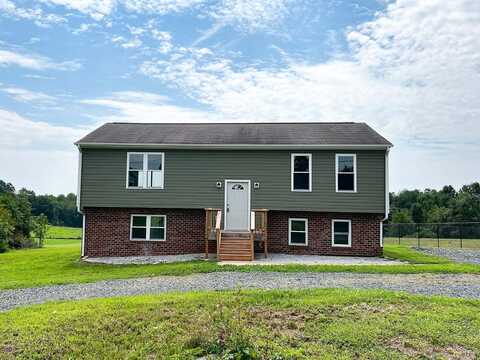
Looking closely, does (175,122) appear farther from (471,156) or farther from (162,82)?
(471,156)

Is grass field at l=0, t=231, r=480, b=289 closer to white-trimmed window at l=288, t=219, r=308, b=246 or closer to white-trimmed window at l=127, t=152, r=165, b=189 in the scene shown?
white-trimmed window at l=127, t=152, r=165, b=189

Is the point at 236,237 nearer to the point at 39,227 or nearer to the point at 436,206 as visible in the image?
the point at 39,227

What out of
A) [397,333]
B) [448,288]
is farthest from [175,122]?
[397,333]

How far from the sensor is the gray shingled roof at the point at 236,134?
17.1 m

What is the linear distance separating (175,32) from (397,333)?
14.2 meters

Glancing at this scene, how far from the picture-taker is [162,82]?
20.5 meters

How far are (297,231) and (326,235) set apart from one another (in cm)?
119

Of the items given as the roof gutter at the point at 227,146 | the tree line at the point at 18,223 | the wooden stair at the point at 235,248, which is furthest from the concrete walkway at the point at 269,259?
the tree line at the point at 18,223

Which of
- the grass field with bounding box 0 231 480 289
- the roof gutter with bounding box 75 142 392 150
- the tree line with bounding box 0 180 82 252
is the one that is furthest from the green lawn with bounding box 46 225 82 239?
the grass field with bounding box 0 231 480 289

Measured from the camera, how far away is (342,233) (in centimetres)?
1688

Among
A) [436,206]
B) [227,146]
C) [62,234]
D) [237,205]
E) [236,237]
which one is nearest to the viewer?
[236,237]

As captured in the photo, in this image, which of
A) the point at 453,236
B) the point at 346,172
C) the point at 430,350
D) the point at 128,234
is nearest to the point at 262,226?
the point at 346,172

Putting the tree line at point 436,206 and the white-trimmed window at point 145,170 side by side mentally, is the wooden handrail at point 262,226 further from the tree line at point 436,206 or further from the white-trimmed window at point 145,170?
the tree line at point 436,206

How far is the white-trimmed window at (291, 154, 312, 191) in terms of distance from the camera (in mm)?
16891
